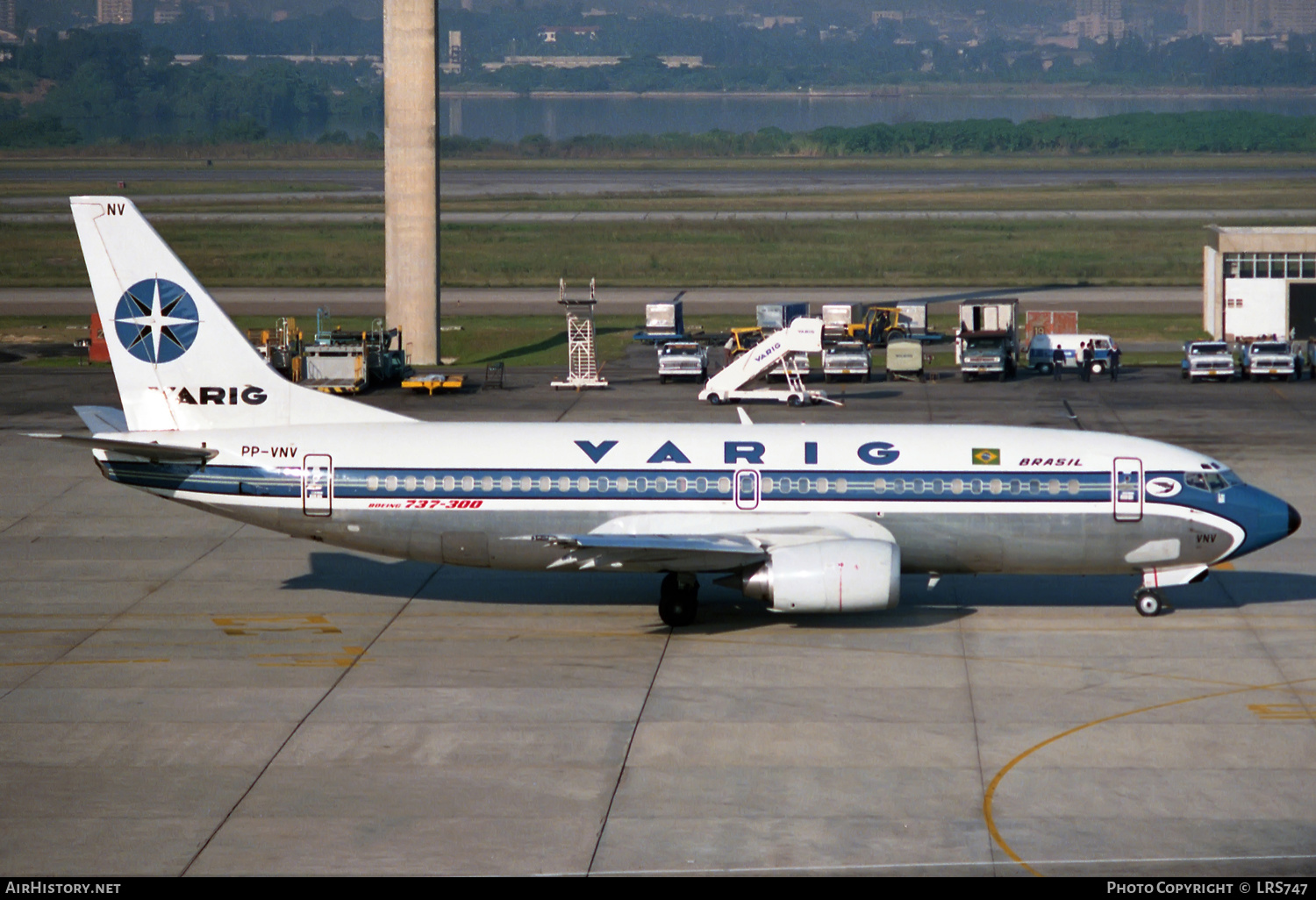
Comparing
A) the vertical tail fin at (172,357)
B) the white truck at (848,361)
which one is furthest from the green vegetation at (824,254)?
the vertical tail fin at (172,357)

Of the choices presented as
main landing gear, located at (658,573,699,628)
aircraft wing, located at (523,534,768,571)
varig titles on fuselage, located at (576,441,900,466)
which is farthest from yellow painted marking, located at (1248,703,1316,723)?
main landing gear, located at (658,573,699,628)

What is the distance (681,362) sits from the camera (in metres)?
73.1

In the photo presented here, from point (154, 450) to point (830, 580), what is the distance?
15050 millimetres

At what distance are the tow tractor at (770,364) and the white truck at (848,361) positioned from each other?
6.21m

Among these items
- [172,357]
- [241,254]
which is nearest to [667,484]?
[172,357]

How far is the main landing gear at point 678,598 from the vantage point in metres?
33.9

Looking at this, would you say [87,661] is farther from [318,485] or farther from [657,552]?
[657,552]

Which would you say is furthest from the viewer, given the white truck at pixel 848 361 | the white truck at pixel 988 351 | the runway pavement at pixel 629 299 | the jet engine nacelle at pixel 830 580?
the runway pavement at pixel 629 299

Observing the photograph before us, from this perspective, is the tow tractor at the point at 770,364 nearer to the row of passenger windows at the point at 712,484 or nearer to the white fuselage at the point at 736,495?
the white fuselage at the point at 736,495

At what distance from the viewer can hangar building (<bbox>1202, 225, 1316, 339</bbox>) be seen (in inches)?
3374

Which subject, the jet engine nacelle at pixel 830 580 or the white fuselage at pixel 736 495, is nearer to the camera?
the jet engine nacelle at pixel 830 580

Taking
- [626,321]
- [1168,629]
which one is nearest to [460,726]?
[1168,629]

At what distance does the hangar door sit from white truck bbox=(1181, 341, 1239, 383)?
52.2 feet

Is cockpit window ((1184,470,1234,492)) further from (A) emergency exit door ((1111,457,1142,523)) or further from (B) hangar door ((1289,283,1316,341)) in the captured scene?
(B) hangar door ((1289,283,1316,341))
